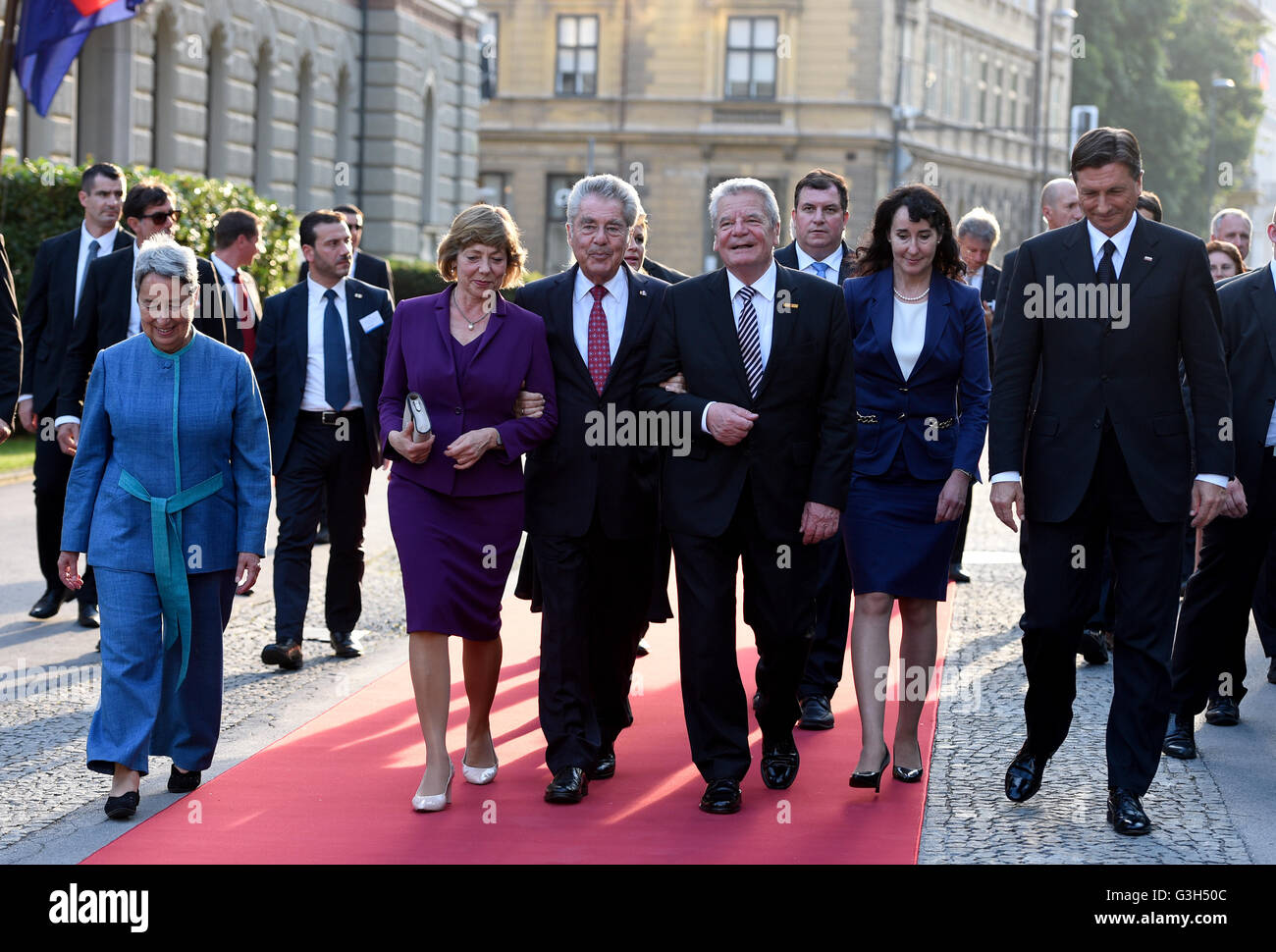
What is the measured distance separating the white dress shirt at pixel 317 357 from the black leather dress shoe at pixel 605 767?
297cm

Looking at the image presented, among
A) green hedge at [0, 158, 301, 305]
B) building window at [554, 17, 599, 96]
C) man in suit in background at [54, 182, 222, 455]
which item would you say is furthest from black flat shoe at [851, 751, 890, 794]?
building window at [554, 17, 599, 96]

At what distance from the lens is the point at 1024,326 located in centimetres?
650

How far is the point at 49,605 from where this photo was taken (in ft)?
33.5

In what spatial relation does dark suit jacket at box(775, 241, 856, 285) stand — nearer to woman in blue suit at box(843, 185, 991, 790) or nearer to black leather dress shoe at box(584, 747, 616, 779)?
woman in blue suit at box(843, 185, 991, 790)

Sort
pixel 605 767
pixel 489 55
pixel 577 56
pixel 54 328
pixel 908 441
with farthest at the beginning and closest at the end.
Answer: pixel 577 56
pixel 489 55
pixel 54 328
pixel 605 767
pixel 908 441

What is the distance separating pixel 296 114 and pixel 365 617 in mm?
20503

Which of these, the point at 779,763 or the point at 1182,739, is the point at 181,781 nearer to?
the point at 779,763

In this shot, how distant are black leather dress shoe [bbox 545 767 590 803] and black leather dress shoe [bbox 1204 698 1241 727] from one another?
299 cm

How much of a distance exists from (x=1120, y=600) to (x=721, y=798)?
153 cm

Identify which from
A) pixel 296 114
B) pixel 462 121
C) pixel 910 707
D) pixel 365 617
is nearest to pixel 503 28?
pixel 462 121

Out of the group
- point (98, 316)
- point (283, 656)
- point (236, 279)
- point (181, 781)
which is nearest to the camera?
point (181, 781)

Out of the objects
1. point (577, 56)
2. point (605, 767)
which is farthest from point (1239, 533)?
point (577, 56)
